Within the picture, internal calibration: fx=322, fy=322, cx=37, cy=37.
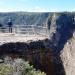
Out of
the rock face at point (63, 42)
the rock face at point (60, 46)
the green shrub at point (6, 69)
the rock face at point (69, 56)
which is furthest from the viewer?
the rock face at point (69, 56)

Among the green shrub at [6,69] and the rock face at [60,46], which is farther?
the rock face at [60,46]

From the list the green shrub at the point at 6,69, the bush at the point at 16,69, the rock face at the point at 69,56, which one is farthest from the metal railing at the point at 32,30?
the green shrub at the point at 6,69

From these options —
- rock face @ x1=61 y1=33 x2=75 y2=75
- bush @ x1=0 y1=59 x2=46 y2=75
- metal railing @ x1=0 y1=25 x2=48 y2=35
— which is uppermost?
bush @ x1=0 y1=59 x2=46 y2=75

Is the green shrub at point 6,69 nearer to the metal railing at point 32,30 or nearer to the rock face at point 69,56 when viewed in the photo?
the rock face at point 69,56

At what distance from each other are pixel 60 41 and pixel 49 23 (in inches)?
264

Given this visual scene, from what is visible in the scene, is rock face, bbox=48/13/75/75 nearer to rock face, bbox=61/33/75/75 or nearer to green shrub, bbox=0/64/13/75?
rock face, bbox=61/33/75/75

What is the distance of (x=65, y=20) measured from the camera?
37469mm

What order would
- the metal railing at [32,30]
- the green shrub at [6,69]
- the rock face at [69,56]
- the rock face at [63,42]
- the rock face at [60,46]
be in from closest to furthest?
the green shrub at [6,69], the rock face at [60,46], the rock face at [63,42], the rock face at [69,56], the metal railing at [32,30]

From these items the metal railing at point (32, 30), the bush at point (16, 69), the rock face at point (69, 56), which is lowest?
the rock face at point (69, 56)

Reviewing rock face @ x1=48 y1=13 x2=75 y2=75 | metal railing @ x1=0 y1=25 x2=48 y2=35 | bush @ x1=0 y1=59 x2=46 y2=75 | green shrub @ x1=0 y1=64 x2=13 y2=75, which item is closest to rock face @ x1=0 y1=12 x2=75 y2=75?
rock face @ x1=48 y1=13 x2=75 y2=75

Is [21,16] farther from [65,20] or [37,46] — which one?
[37,46]

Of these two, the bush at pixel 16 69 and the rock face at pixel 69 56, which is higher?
the bush at pixel 16 69

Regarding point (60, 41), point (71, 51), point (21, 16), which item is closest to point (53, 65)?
point (71, 51)

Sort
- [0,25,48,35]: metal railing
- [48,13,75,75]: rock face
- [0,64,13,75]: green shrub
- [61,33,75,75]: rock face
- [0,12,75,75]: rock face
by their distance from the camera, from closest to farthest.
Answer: [0,64,13,75]: green shrub, [0,12,75,75]: rock face, [48,13,75,75]: rock face, [61,33,75,75]: rock face, [0,25,48,35]: metal railing
